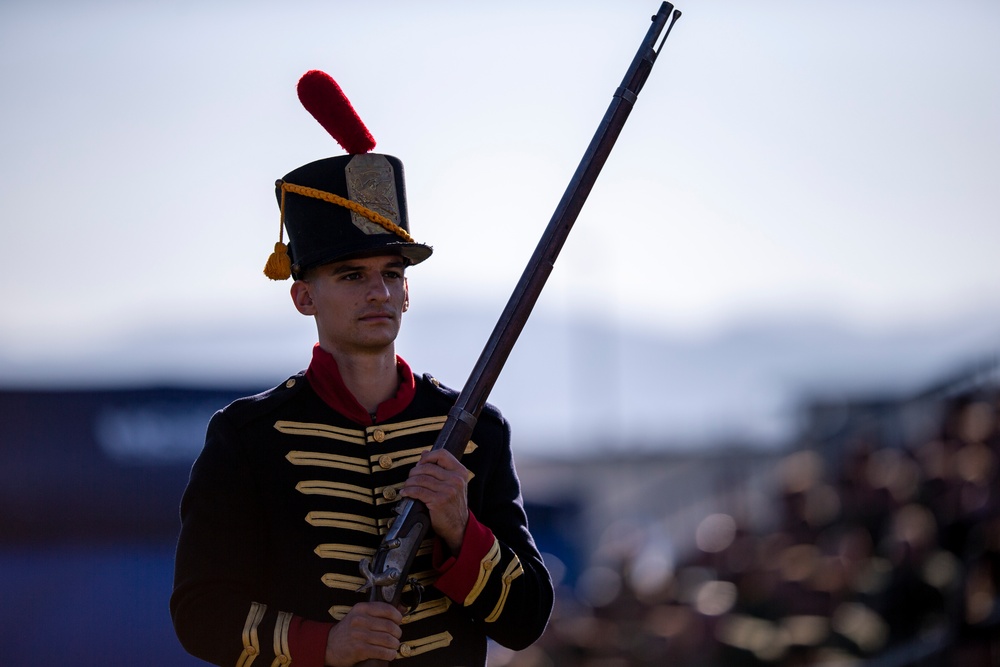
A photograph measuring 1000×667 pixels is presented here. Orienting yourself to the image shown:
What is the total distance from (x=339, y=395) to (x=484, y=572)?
549 millimetres

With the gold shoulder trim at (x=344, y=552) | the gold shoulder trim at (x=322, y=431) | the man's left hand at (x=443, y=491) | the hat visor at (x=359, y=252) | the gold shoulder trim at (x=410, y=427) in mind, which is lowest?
the gold shoulder trim at (x=344, y=552)

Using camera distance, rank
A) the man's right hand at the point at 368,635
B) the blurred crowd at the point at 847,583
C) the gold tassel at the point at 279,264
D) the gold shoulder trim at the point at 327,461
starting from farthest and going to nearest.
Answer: the blurred crowd at the point at 847,583
the gold tassel at the point at 279,264
the gold shoulder trim at the point at 327,461
the man's right hand at the point at 368,635

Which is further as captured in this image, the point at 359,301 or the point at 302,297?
the point at 302,297

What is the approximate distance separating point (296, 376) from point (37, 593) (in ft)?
12.3

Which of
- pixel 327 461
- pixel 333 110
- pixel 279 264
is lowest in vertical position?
pixel 327 461

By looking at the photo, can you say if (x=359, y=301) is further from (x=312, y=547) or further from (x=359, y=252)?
(x=312, y=547)

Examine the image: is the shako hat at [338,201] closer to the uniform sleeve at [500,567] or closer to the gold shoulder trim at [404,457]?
the gold shoulder trim at [404,457]

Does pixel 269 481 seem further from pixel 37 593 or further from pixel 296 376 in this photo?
pixel 37 593

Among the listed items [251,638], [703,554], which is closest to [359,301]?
[251,638]

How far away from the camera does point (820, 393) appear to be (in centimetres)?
1553

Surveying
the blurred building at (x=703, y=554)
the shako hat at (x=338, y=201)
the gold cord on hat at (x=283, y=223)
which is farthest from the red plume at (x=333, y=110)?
the blurred building at (x=703, y=554)

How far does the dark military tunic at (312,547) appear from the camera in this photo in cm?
286

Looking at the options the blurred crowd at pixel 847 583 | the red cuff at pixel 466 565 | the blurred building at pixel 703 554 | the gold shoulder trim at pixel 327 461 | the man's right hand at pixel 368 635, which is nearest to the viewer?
the man's right hand at pixel 368 635

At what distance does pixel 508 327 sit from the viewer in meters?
3.10
